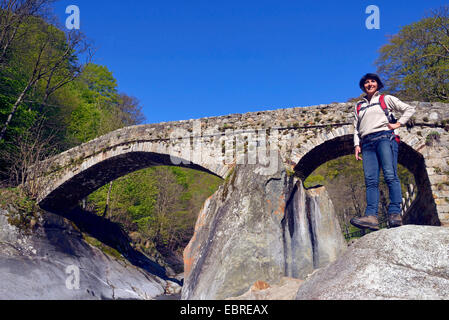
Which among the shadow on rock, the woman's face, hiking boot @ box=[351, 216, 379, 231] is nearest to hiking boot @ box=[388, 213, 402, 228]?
hiking boot @ box=[351, 216, 379, 231]

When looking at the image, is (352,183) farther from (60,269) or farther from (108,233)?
(60,269)

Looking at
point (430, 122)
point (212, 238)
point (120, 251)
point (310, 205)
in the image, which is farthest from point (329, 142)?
point (120, 251)

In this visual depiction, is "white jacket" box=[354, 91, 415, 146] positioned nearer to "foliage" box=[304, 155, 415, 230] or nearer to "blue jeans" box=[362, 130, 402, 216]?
"blue jeans" box=[362, 130, 402, 216]

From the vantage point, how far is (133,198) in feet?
70.5

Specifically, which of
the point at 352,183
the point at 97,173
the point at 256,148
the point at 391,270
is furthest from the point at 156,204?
the point at 391,270

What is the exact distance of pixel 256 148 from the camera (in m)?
11.2

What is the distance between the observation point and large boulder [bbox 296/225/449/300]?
272 cm

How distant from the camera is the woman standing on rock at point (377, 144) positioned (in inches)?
161
